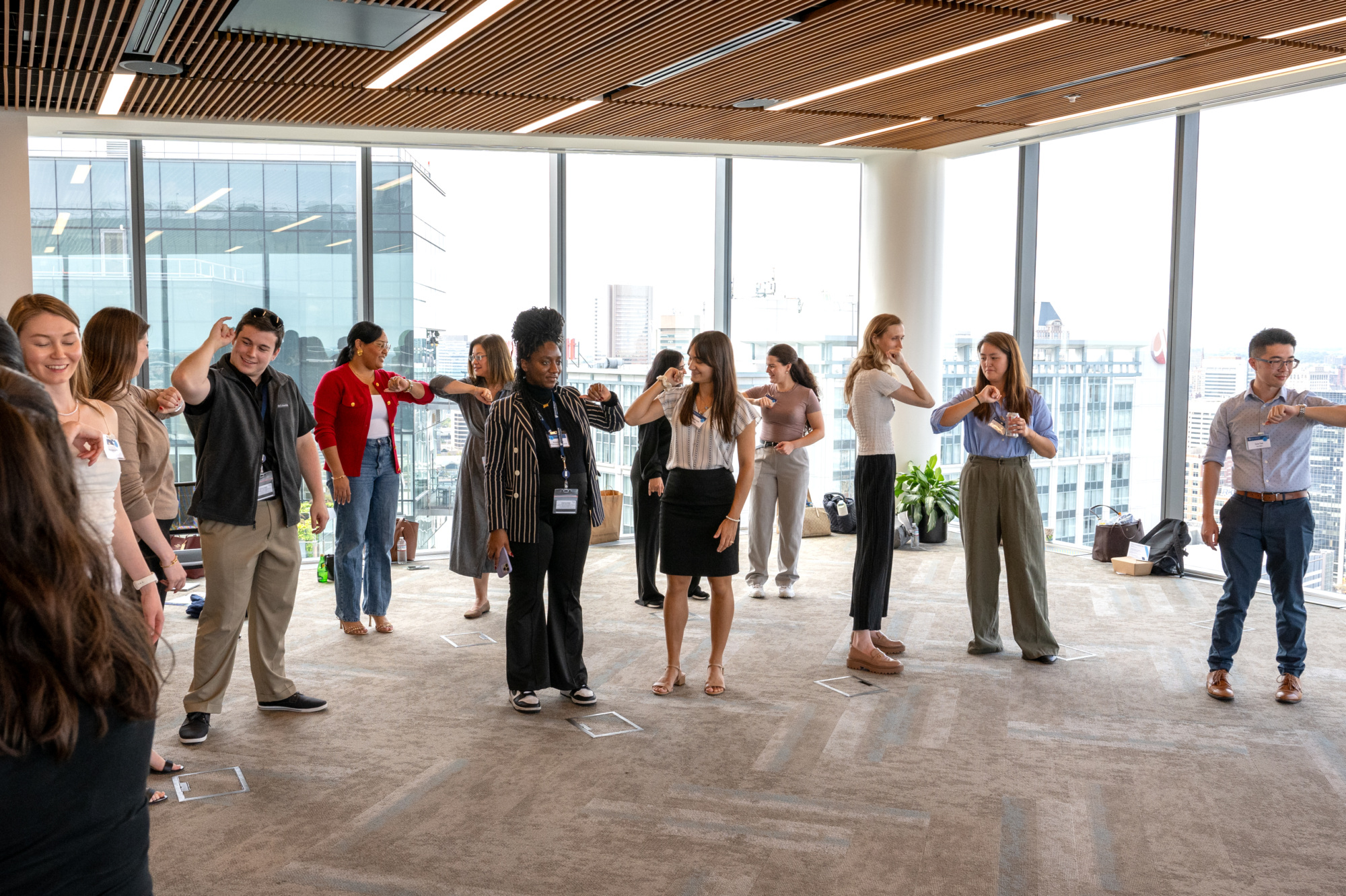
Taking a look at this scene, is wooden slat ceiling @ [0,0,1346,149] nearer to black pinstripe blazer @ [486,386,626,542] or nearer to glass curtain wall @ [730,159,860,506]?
black pinstripe blazer @ [486,386,626,542]

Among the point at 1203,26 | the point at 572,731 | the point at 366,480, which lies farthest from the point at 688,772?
the point at 1203,26

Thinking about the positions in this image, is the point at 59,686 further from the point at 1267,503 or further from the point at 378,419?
the point at 378,419

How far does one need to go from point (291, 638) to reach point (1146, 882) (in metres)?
4.38

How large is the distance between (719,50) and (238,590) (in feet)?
10.9

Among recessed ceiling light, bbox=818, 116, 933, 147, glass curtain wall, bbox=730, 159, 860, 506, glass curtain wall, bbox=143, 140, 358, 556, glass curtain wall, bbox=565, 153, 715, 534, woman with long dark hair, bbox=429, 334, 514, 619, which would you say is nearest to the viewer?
woman with long dark hair, bbox=429, 334, 514, 619

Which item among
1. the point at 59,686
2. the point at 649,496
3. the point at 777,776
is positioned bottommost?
the point at 777,776

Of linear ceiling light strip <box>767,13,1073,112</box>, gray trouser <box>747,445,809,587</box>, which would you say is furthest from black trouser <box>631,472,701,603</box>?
linear ceiling light strip <box>767,13,1073,112</box>

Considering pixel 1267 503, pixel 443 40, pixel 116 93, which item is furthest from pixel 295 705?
pixel 1267 503

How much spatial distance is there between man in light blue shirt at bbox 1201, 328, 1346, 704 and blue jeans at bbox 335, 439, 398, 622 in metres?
4.13

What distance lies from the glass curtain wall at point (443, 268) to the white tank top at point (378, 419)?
2.29 m

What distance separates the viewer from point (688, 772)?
3709mm

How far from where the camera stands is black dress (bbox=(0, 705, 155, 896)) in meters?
0.94

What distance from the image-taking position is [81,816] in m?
0.97

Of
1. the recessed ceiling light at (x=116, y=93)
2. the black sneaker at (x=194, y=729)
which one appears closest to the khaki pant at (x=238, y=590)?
the black sneaker at (x=194, y=729)
